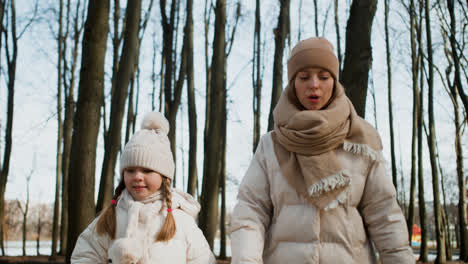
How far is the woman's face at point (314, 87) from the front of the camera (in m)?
2.49

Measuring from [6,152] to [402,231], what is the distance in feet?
45.5

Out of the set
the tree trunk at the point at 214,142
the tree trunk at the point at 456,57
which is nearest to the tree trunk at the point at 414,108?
the tree trunk at the point at 456,57

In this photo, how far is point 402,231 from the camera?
2301 millimetres

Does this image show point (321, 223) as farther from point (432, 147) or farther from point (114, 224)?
point (432, 147)

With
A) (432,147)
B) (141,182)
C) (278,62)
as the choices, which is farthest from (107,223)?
(432,147)

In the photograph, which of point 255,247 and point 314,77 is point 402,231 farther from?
point 314,77

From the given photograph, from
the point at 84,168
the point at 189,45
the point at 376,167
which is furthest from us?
the point at 189,45

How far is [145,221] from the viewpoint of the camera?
291 cm

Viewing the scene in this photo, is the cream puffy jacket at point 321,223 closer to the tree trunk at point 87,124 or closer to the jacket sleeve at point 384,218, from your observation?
the jacket sleeve at point 384,218

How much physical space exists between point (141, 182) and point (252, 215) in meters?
0.92

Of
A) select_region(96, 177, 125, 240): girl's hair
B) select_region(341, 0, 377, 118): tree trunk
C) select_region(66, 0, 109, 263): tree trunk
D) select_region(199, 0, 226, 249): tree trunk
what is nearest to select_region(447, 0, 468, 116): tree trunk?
select_region(199, 0, 226, 249): tree trunk

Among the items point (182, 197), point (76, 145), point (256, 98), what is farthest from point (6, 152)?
point (182, 197)

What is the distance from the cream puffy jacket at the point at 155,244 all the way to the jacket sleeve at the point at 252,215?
22.7 inches

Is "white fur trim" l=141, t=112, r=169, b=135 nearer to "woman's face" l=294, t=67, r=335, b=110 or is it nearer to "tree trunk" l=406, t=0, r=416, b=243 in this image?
"woman's face" l=294, t=67, r=335, b=110
